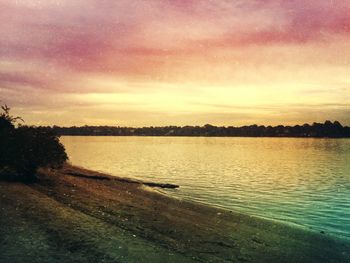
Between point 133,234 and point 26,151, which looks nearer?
point 133,234

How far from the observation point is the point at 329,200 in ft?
116

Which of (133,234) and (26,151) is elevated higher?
(26,151)

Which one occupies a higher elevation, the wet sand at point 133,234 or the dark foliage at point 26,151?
the dark foliage at point 26,151

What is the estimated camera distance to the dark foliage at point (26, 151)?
88.8 feet

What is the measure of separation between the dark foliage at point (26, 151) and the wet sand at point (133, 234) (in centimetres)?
351

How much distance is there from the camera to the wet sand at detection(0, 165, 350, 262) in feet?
41.2

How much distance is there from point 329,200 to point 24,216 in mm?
27581

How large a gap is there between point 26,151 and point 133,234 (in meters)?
15.0

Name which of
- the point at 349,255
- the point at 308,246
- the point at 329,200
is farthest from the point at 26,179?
the point at 329,200

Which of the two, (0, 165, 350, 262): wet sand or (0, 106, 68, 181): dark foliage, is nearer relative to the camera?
(0, 165, 350, 262): wet sand

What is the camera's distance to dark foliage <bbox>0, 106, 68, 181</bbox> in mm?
27078

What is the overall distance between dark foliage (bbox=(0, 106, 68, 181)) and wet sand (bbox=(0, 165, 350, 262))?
3509mm

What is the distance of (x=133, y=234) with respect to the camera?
15156 millimetres

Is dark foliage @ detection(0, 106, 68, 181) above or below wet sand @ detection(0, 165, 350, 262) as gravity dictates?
above
